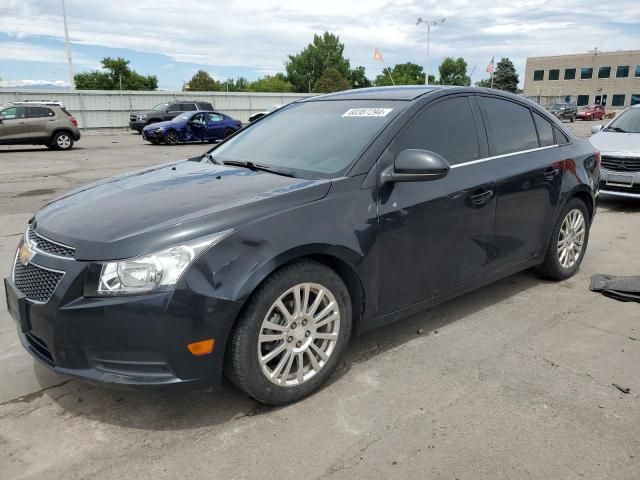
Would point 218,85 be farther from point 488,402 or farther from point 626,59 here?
point 488,402

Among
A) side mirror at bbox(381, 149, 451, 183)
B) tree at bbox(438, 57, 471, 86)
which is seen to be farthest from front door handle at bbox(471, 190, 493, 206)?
tree at bbox(438, 57, 471, 86)

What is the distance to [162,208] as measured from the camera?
281 centimetres

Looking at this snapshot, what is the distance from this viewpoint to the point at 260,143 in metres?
3.95

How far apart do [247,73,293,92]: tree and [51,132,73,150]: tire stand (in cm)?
8043

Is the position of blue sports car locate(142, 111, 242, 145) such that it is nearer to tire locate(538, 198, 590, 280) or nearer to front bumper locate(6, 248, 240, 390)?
tire locate(538, 198, 590, 280)

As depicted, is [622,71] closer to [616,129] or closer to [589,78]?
[589,78]

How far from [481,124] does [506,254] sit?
3.22 ft

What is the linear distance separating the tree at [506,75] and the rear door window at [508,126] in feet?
374

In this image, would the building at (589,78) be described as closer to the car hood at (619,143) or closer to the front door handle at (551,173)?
the car hood at (619,143)

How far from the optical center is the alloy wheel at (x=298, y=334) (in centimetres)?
278

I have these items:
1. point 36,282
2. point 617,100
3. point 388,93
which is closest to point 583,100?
point 617,100

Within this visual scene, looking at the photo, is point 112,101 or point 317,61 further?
point 317,61

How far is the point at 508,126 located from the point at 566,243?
1.30 meters

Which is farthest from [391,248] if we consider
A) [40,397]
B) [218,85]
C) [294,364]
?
[218,85]
